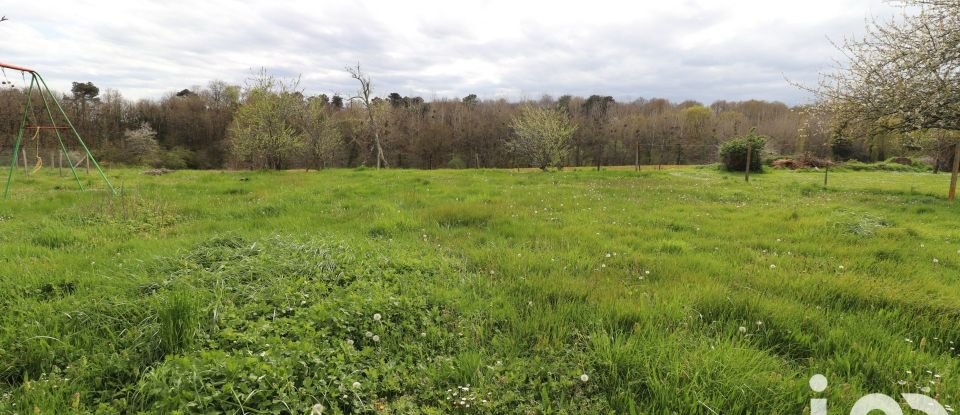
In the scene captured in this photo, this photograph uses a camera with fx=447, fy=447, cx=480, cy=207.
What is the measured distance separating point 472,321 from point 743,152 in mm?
28210

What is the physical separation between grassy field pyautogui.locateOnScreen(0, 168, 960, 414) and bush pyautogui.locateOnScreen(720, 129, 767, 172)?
810 inches

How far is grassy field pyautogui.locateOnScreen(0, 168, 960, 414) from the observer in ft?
8.94

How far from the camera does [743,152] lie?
2681 centimetres

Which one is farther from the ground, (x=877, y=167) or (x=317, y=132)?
(x=317, y=132)

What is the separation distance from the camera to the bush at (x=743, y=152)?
2575 centimetres

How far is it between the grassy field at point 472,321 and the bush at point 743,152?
810 inches

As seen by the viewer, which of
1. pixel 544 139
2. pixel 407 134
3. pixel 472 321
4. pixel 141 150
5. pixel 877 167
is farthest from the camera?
pixel 407 134

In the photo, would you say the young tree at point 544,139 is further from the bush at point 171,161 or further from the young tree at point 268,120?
the bush at point 171,161

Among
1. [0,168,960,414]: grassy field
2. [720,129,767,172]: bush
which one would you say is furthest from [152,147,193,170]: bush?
[720,129,767,172]: bush

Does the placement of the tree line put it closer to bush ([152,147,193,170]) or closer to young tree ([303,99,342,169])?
bush ([152,147,193,170])

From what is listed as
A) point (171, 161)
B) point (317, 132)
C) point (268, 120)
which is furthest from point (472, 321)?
point (171, 161)

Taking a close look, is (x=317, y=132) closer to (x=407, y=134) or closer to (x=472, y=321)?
(x=407, y=134)

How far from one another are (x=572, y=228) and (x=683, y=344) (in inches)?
174

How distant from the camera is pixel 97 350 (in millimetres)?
3102
